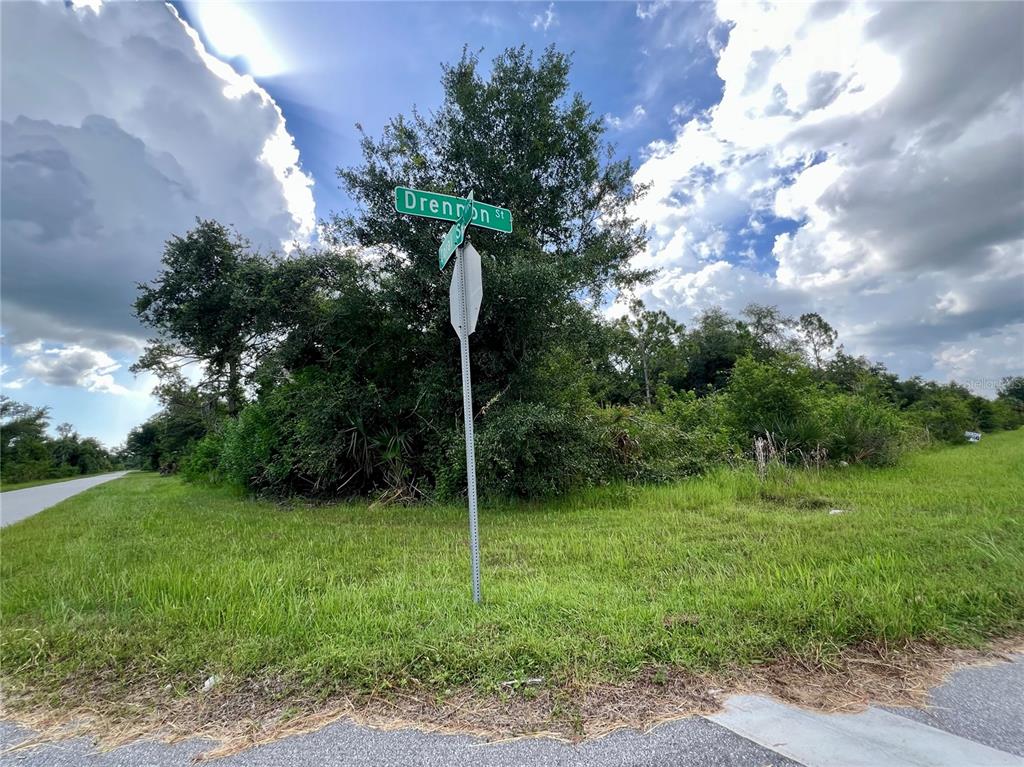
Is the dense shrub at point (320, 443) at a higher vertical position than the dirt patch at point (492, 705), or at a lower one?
higher

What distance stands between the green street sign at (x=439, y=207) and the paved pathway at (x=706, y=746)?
9.48 feet

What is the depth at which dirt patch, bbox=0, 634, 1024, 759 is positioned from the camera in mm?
2016

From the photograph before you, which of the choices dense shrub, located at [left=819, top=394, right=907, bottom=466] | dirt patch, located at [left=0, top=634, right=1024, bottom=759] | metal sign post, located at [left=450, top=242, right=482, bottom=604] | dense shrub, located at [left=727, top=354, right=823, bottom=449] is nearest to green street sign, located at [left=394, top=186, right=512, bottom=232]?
metal sign post, located at [left=450, top=242, right=482, bottom=604]

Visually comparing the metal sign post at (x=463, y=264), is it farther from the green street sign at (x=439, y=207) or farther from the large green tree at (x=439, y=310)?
the large green tree at (x=439, y=310)

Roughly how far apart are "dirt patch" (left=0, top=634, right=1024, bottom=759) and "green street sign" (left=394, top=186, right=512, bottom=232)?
9.19 feet

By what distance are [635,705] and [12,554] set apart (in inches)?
281

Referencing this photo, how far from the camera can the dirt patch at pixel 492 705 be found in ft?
6.61

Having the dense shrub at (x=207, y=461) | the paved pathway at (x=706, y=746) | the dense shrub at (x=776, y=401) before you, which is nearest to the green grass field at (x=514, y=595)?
the paved pathway at (x=706, y=746)

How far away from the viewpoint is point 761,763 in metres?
1.76

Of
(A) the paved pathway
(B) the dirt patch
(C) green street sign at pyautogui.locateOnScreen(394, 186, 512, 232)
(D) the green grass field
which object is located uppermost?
(C) green street sign at pyautogui.locateOnScreen(394, 186, 512, 232)

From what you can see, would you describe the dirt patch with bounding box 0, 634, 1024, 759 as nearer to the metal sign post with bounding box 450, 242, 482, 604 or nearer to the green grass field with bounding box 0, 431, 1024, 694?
the green grass field with bounding box 0, 431, 1024, 694

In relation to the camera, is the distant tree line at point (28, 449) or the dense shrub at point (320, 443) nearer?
the dense shrub at point (320, 443)

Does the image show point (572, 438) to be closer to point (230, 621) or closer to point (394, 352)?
point (394, 352)

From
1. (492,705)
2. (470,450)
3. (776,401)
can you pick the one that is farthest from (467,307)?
(776,401)
